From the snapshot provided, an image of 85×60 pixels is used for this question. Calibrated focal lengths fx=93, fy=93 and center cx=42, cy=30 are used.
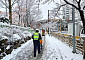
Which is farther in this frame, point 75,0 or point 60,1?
point 60,1

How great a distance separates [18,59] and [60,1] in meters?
5.98

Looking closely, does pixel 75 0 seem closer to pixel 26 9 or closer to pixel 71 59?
pixel 71 59

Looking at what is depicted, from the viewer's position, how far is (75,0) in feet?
23.2

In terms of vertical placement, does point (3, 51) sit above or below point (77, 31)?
below

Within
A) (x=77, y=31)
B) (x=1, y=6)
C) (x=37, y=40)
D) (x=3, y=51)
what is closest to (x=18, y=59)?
(x=3, y=51)

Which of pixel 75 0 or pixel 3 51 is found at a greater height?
pixel 75 0

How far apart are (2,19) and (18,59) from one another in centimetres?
585

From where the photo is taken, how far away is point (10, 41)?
7375 mm

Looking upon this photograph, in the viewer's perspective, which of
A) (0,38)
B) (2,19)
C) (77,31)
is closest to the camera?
(0,38)

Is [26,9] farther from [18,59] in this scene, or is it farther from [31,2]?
[18,59]

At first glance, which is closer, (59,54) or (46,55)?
(46,55)

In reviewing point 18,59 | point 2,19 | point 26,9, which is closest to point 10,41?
point 18,59

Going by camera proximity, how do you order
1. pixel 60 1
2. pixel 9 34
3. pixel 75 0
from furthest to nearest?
pixel 60 1 < pixel 9 34 < pixel 75 0

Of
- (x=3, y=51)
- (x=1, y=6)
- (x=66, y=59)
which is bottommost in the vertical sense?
(x=66, y=59)
